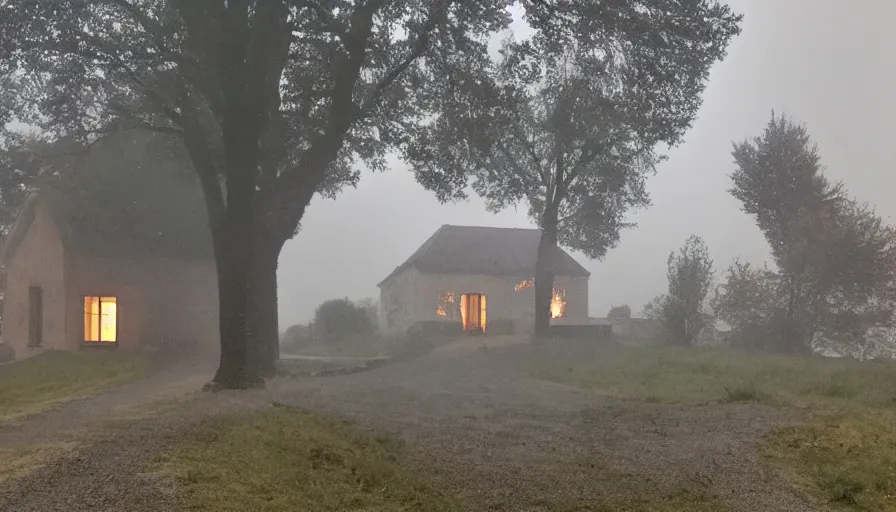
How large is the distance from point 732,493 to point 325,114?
530 inches

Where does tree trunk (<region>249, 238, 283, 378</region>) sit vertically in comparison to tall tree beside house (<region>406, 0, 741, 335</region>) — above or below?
below

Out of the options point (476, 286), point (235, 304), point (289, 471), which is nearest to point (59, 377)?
point (235, 304)

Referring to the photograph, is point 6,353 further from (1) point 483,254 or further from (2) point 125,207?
(1) point 483,254

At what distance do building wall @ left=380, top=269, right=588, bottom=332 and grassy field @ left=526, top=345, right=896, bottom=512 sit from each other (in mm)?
10999

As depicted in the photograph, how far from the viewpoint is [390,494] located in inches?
256

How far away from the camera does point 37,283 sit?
2327cm

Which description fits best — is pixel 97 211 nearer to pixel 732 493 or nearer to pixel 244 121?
pixel 244 121

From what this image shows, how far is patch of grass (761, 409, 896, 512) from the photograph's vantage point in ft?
22.9

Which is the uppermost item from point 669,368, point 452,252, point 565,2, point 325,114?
point 565,2

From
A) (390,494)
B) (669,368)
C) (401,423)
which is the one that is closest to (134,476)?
(390,494)

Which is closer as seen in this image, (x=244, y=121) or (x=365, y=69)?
(x=244, y=121)

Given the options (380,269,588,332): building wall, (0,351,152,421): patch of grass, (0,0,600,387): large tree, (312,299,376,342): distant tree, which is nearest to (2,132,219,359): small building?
(0,351,152,421): patch of grass

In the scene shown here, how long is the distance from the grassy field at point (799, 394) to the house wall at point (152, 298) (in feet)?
41.8

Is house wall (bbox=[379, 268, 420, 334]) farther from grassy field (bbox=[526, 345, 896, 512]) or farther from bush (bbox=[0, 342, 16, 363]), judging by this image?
bush (bbox=[0, 342, 16, 363])
